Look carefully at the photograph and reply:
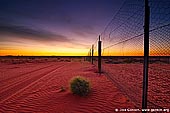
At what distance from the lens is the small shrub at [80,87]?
21.1 ft

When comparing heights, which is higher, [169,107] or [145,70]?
[145,70]

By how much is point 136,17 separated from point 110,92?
11.0 feet

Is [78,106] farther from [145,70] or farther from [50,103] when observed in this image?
[145,70]

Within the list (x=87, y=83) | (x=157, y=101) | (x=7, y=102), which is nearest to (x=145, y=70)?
(x=157, y=101)

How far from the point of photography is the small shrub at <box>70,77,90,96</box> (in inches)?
253

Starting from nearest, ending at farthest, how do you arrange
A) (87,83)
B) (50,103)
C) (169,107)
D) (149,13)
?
1. (149,13)
2. (169,107)
3. (50,103)
4. (87,83)

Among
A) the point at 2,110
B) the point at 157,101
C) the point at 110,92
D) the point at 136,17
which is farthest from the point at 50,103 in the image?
the point at 136,17

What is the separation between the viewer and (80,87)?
21.1ft

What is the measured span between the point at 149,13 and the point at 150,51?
0.97 m

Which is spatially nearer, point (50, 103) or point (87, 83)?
point (50, 103)

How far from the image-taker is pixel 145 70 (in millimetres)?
4141

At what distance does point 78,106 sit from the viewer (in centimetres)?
543

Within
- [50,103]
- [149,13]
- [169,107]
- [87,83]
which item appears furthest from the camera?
[87,83]

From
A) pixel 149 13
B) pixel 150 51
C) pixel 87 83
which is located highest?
pixel 149 13
